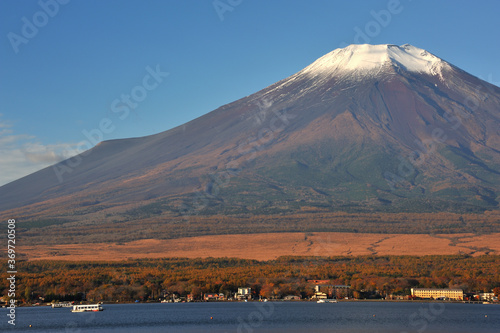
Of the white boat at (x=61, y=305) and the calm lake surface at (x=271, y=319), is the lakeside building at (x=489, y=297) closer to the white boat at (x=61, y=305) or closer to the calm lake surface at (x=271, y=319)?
the calm lake surface at (x=271, y=319)

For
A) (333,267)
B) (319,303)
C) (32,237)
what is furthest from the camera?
(32,237)

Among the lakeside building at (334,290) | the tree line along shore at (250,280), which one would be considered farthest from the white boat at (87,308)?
the lakeside building at (334,290)

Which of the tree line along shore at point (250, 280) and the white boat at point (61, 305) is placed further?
the tree line along shore at point (250, 280)

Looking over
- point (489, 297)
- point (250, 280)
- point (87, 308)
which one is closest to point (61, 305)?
point (87, 308)

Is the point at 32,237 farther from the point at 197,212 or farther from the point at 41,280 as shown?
the point at 41,280

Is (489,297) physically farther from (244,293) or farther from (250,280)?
(244,293)

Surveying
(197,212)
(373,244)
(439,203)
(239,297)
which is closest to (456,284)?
(239,297)
